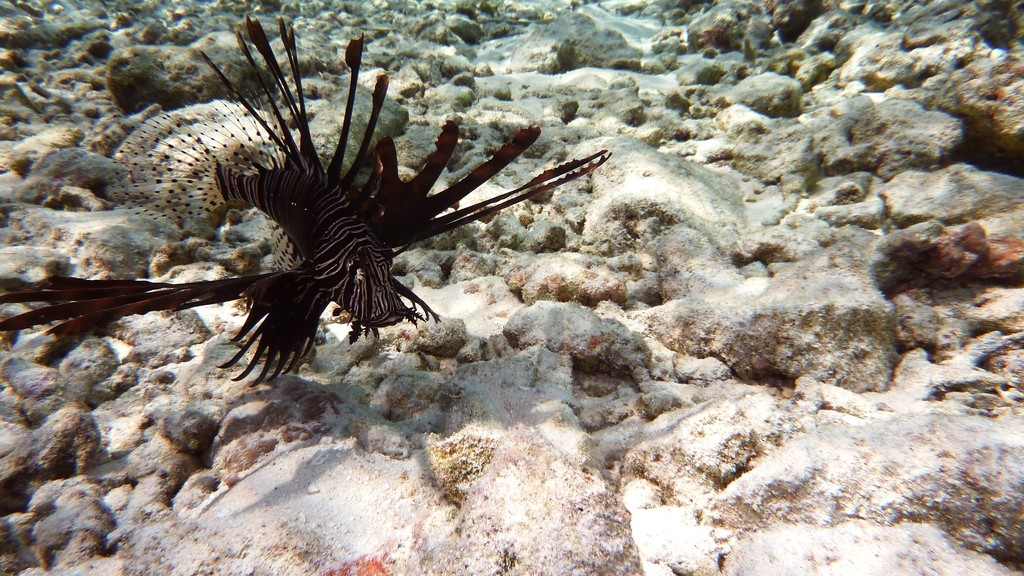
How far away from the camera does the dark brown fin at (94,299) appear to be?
121 cm

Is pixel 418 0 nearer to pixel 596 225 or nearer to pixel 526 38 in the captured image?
pixel 526 38

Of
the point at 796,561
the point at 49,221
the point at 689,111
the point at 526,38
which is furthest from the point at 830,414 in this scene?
the point at 526,38

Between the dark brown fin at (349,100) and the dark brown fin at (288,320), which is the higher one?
the dark brown fin at (349,100)

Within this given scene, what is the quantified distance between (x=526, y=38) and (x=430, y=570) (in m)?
7.73

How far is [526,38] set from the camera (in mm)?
7074

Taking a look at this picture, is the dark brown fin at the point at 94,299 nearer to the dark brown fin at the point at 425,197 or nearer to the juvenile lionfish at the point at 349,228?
the juvenile lionfish at the point at 349,228

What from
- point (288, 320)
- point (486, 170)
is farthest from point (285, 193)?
point (486, 170)

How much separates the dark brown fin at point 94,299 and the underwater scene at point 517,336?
0.01 m

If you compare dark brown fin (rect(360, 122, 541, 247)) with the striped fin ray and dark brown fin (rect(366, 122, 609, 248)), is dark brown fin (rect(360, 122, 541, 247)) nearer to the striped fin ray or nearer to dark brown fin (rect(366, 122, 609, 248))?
dark brown fin (rect(366, 122, 609, 248))

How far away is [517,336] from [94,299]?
1.79 meters

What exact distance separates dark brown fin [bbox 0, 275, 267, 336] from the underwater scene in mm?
12

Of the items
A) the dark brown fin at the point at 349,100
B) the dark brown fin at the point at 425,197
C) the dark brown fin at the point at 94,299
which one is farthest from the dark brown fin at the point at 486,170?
the dark brown fin at the point at 94,299

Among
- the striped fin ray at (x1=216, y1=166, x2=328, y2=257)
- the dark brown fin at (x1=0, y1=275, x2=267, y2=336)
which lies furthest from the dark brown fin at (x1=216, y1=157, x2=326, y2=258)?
the dark brown fin at (x1=0, y1=275, x2=267, y2=336)

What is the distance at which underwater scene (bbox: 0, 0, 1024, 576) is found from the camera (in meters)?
1.32
